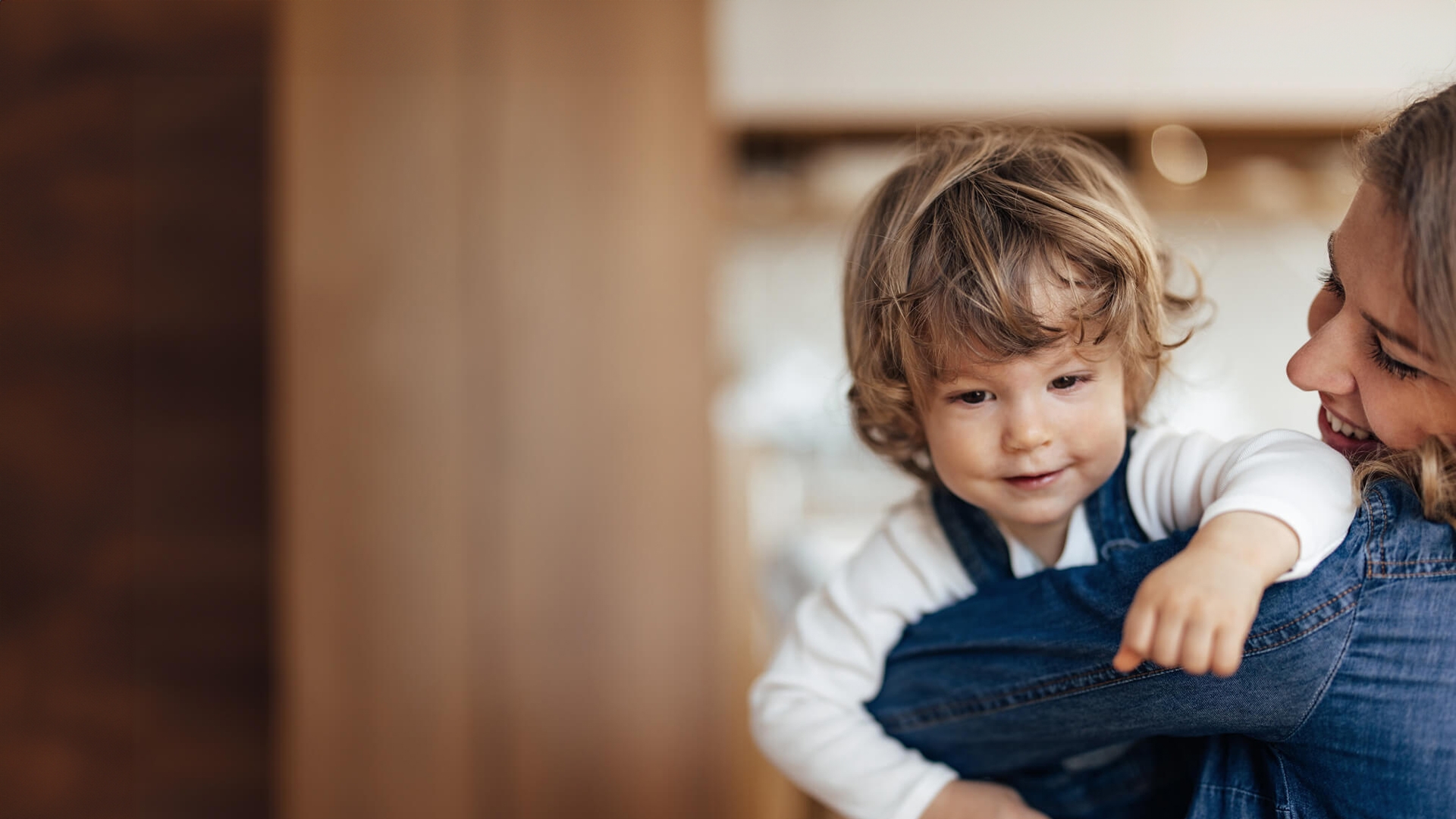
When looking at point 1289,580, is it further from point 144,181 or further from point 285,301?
A: point 144,181

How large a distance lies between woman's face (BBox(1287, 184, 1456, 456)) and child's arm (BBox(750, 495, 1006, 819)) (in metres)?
0.20

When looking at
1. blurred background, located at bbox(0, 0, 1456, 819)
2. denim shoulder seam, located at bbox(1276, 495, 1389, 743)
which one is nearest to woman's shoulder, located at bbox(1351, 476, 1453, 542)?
denim shoulder seam, located at bbox(1276, 495, 1389, 743)

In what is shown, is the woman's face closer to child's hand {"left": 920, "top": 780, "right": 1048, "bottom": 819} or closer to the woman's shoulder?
the woman's shoulder

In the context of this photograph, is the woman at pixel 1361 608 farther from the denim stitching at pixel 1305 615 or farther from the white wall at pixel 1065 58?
the white wall at pixel 1065 58

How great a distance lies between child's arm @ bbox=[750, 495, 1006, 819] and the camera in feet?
1.61

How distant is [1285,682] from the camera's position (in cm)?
35

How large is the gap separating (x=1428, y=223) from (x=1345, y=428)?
111 mm

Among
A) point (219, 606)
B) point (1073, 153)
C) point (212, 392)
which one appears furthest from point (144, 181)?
point (1073, 153)

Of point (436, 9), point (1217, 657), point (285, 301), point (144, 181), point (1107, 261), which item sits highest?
point (436, 9)

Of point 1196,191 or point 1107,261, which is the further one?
point 1196,191

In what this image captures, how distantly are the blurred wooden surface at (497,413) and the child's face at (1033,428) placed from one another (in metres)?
1.02

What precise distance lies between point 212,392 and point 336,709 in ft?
1.83

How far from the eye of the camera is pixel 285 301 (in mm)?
1407

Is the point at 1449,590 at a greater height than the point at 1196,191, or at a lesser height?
lesser
